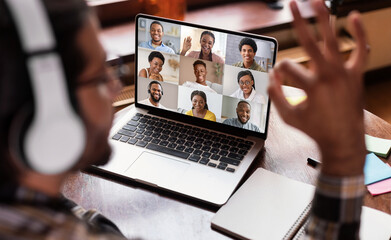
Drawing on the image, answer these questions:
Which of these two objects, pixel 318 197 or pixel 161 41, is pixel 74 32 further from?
pixel 161 41

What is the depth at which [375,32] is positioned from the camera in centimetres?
273

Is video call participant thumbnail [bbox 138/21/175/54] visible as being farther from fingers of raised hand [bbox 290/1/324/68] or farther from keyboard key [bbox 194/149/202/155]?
fingers of raised hand [bbox 290/1/324/68]

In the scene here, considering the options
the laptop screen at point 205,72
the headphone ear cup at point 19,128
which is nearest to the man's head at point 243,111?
the laptop screen at point 205,72

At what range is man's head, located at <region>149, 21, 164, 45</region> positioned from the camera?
4.34ft

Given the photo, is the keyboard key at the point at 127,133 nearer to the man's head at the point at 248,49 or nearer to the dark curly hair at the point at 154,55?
the dark curly hair at the point at 154,55

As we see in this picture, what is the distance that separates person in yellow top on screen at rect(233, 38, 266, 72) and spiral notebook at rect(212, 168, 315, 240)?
27cm

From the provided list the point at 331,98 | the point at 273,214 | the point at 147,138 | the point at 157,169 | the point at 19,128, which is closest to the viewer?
the point at 19,128

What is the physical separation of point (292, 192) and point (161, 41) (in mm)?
524

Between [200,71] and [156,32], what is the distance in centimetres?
16

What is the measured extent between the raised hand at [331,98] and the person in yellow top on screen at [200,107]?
0.53 metres

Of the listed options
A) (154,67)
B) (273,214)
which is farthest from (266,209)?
(154,67)

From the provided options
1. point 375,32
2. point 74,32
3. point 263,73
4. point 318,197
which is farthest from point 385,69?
point 74,32

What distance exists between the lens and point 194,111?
1.34 m

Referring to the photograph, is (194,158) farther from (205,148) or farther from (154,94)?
(154,94)
